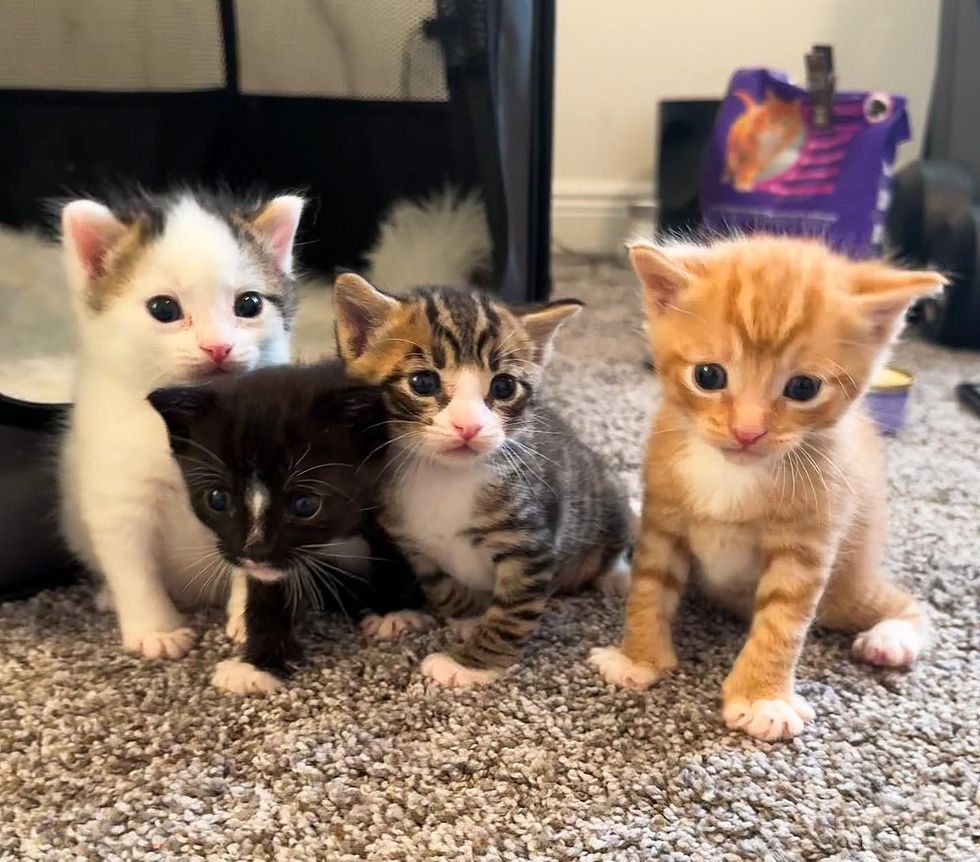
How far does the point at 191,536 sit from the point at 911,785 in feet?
2.72

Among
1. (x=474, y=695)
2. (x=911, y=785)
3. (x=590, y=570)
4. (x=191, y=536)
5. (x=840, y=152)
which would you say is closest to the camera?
(x=911, y=785)

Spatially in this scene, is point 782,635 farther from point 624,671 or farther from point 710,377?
point 710,377

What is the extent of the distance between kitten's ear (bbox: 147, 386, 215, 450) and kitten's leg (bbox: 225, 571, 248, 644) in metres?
0.23

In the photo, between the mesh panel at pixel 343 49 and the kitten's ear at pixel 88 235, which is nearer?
the kitten's ear at pixel 88 235

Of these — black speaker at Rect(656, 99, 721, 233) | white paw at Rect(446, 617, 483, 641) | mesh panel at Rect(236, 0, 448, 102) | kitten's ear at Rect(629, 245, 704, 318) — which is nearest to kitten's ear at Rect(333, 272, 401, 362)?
kitten's ear at Rect(629, 245, 704, 318)

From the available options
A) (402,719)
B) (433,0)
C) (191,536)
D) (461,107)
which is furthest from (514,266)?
(402,719)

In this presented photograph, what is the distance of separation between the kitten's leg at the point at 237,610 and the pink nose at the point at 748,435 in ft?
1.91

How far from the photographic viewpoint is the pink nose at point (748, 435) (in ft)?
2.89

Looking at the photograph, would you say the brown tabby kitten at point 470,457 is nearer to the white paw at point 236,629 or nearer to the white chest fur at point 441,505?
the white chest fur at point 441,505

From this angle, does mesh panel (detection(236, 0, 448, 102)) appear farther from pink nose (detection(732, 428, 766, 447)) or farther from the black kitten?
pink nose (detection(732, 428, 766, 447))

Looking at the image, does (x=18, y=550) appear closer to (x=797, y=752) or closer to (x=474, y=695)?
(x=474, y=695)

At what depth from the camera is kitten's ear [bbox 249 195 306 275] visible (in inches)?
44.0

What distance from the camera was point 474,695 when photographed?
1.02 metres

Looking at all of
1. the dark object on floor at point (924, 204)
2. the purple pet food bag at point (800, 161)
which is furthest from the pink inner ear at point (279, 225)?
the dark object on floor at point (924, 204)
